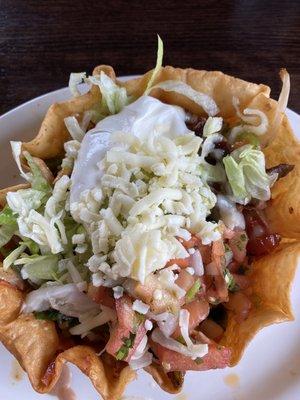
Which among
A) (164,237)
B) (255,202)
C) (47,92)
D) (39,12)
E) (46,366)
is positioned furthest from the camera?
(39,12)

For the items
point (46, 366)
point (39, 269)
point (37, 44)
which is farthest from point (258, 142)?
point (37, 44)

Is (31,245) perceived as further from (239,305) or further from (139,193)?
(239,305)

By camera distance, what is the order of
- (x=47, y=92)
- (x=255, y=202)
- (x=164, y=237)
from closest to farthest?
(x=164, y=237), (x=255, y=202), (x=47, y=92)

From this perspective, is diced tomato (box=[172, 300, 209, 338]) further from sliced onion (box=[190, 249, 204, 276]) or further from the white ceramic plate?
the white ceramic plate

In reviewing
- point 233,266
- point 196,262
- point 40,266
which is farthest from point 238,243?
point 40,266

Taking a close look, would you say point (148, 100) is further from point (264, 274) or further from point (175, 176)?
point (264, 274)

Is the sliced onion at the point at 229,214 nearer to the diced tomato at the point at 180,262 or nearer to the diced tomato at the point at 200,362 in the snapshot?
the diced tomato at the point at 180,262
